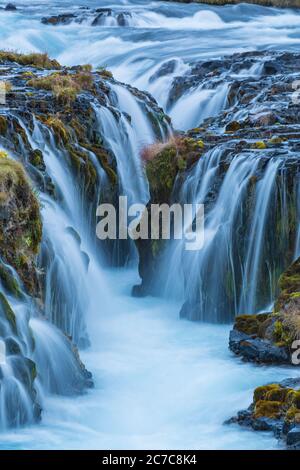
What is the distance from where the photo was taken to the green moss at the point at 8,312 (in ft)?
36.5

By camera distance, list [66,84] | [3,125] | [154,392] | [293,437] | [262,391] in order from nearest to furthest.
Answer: [293,437] → [262,391] → [154,392] → [3,125] → [66,84]

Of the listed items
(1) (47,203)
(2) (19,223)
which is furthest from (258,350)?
(1) (47,203)

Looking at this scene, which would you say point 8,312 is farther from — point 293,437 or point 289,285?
point 289,285

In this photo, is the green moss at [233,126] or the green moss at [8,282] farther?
the green moss at [233,126]

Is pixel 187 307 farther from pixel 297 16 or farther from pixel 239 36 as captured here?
pixel 297 16

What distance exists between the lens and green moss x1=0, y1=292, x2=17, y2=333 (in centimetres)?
1112

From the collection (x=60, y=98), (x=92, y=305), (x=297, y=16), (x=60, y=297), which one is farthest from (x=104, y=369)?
(x=297, y=16)

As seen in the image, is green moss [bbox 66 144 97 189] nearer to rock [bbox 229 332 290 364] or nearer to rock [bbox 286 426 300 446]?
rock [bbox 229 332 290 364]

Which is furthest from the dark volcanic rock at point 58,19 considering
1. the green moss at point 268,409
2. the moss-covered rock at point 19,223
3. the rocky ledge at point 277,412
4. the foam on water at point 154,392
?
the green moss at point 268,409

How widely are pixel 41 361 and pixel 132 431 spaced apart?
1.49 metres

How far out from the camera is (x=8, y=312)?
1115 centimetres

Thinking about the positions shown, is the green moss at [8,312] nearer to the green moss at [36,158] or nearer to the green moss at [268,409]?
the green moss at [268,409]

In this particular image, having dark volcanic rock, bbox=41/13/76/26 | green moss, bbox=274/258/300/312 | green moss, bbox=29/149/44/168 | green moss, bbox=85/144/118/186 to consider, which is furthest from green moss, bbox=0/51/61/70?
dark volcanic rock, bbox=41/13/76/26

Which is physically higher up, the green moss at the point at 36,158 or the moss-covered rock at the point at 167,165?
the green moss at the point at 36,158
